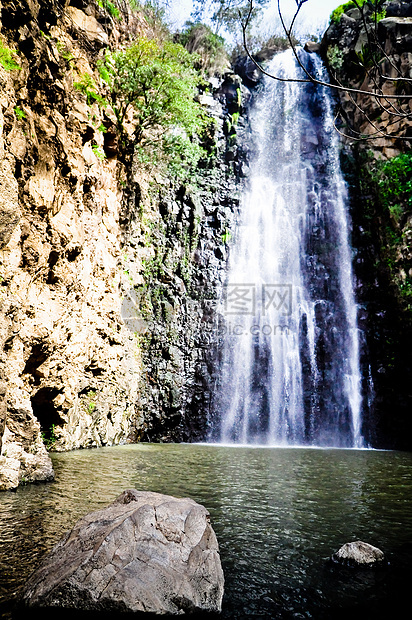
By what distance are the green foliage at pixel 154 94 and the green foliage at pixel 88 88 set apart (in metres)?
0.92

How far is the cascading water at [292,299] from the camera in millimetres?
12133

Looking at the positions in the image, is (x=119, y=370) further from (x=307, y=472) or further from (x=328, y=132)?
(x=328, y=132)

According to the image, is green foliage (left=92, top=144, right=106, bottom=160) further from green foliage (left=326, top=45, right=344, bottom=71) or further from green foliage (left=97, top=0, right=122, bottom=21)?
green foliage (left=326, top=45, right=344, bottom=71)

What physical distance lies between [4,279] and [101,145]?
18.4ft

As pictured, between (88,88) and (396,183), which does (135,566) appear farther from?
(396,183)

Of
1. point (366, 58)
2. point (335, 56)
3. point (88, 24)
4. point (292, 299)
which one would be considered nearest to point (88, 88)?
point (88, 24)

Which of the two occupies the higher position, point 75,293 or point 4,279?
point 75,293

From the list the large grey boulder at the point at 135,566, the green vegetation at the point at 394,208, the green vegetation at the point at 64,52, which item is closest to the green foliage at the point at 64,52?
the green vegetation at the point at 64,52

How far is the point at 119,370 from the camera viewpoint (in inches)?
403

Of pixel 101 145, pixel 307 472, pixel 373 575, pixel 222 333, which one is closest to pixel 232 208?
pixel 222 333

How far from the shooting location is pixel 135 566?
2.18 metres

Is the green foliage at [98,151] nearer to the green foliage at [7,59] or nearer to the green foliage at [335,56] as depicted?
the green foliage at [7,59]

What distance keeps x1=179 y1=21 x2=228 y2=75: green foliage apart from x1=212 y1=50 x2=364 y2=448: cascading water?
2661 mm

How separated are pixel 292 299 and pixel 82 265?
24.6 ft
